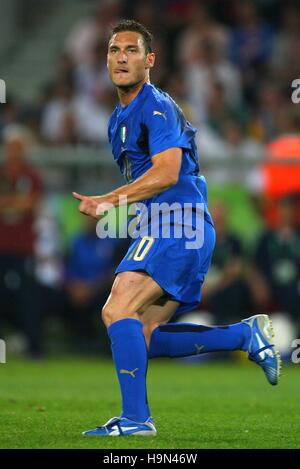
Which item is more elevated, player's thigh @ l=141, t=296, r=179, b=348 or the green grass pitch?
player's thigh @ l=141, t=296, r=179, b=348

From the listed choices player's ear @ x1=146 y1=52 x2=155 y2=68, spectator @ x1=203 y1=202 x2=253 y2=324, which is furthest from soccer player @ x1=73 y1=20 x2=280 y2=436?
spectator @ x1=203 y1=202 x2=253 y2=324

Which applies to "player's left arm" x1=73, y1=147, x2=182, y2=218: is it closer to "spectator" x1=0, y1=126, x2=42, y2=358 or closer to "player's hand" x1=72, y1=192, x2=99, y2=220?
"player's hand" x1=72, y1=192, x2=99, y2=220

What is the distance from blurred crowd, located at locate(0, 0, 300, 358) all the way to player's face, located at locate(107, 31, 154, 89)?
5.37 meters

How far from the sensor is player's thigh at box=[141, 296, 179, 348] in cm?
646

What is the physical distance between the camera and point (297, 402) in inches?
321

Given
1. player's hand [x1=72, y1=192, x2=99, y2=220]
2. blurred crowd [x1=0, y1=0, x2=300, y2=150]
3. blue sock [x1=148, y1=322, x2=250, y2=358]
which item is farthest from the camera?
blurred crowd [x1=0, y1=0, x2=300, y2=150]

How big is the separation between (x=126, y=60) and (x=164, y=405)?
2660 mm

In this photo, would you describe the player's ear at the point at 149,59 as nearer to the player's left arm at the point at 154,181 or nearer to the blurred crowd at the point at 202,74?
the player's left arm at the point at 154,181

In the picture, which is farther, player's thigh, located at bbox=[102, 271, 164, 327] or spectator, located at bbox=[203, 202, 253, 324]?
spectator, located at bbox=[203, 202, 253, 324]

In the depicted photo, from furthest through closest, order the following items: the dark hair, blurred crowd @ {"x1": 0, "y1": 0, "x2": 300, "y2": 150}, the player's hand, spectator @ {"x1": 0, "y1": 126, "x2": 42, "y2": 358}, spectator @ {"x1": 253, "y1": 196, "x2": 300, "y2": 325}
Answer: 1. blurred crowd @ {"x1": 0, "y1": 0, "x2": 300, "y2": 150}
2. spectator @ {"x1": 253, "y1": 196, "x2": 300, "y2": 325}
3. spectator @ {"x1": 0, "y1": 126, "x2": 42, "y2": 358}
4. the dark hair
5. the player's hand

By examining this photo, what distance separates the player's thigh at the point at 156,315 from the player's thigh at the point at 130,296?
1.18 ft

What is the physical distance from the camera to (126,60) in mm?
6320
